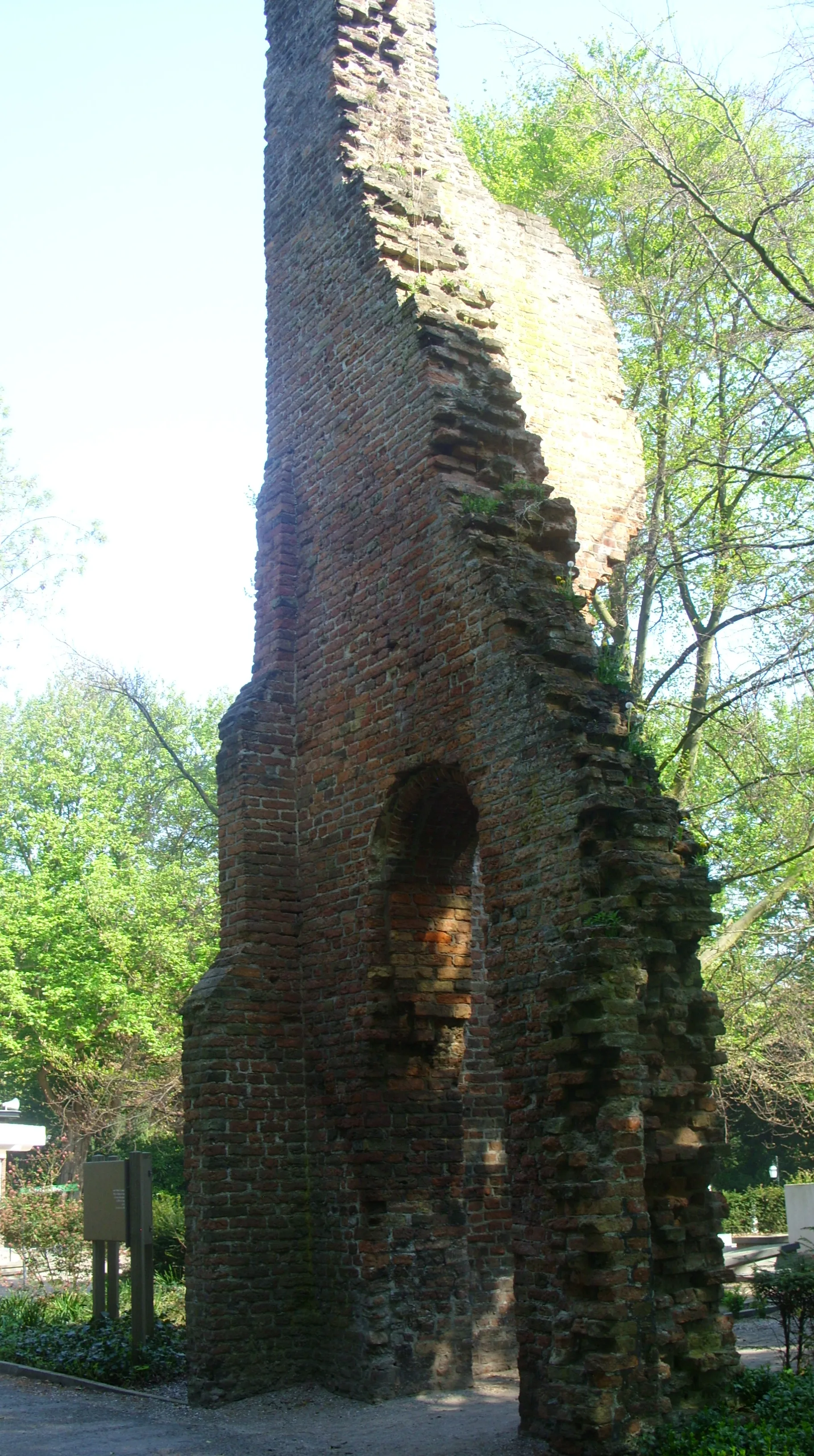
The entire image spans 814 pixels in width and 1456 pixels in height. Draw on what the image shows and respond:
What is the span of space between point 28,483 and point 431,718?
1195cm

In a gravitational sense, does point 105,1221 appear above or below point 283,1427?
above

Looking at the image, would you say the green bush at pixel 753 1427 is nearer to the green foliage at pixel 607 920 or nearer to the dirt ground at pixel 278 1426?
the dirt ground at pixel 278 1426

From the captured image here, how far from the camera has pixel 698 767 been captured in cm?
1636

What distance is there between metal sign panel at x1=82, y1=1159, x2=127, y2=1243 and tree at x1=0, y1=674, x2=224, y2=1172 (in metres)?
10.3

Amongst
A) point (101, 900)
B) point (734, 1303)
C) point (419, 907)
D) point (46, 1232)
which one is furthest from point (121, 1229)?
point (101, 900)

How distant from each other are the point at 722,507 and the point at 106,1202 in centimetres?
1046

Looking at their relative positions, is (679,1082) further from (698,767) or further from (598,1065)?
(698,767)

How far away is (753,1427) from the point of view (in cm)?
595

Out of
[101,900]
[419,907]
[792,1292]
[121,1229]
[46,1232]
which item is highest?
[101,900]

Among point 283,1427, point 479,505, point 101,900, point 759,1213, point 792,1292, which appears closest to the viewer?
point 792,1292

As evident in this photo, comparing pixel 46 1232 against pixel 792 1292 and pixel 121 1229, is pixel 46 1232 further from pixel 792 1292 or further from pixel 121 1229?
pixel 792 1292

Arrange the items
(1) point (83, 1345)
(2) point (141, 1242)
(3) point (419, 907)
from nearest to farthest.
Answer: (3) point (419, 907) → (2) point (141, 1242) → (1) point (83, 1345)

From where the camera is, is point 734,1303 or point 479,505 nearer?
point 479,505

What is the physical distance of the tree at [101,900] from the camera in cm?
2542
